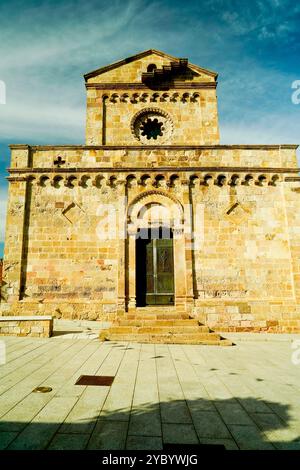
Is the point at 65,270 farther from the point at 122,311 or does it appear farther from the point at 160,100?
the point at 160,100

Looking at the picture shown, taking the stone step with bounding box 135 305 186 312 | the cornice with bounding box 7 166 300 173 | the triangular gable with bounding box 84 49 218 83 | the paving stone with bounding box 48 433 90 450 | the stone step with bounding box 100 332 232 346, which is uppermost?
the triangular gable with bounding box 84 49 218 83

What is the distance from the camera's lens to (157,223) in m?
11.9

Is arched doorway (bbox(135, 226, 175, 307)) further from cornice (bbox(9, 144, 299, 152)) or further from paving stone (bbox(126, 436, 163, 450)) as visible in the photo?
paving stone (bbox(126, 436, 163, 450))

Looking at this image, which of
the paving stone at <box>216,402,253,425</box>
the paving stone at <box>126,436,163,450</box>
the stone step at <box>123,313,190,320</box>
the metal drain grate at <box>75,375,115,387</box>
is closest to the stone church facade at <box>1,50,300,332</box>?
the stone step at <box>123,313,190,320</box>

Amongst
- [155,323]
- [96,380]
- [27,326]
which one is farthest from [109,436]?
[27,326]

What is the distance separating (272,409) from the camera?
4.20 m

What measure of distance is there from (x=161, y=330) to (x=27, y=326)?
4.63 m

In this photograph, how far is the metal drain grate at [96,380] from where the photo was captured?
5.11 meters

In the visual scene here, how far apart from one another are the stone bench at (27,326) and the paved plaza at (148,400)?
1.64 metres

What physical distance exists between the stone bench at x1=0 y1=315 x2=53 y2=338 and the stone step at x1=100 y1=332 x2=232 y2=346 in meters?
1.93

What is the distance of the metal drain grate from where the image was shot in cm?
511

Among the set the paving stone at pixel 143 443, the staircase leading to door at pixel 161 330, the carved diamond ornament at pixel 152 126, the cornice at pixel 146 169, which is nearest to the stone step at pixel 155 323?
the staircase leading to door at pixel 161 330
